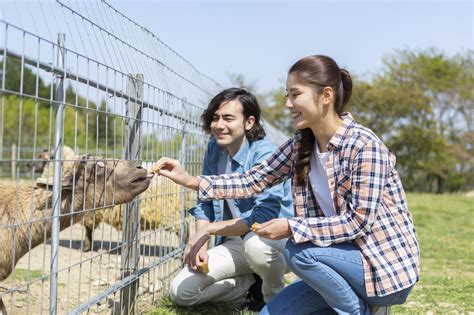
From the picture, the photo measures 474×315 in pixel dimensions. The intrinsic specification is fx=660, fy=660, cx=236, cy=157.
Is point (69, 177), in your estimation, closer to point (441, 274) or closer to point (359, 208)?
point (359, 208)

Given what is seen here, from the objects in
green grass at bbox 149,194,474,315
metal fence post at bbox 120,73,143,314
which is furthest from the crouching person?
metal fence post at bbox 120,73,143,314

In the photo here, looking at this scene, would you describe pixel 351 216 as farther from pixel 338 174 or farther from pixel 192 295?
pixel 192 295

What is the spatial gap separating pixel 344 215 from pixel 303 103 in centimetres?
62

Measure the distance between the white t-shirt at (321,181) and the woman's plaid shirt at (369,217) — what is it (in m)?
0.06

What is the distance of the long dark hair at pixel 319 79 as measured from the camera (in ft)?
11.3

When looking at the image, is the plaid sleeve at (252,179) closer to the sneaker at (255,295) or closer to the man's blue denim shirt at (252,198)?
the man's blue denim shirt at (252,198)

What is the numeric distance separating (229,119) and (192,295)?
132 centimetres

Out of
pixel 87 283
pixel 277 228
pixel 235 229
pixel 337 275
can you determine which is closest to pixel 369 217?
pixel 337 275

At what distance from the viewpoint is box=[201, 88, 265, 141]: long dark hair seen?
4898 millimetres

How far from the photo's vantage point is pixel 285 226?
11.3 ft

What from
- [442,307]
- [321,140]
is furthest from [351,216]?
[442,307]

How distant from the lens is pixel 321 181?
3652 millimetres

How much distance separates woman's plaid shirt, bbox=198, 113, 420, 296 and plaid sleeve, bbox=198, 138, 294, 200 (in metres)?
0.48

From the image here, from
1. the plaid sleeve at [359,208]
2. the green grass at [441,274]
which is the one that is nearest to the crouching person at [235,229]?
the green grass at [441,274]
